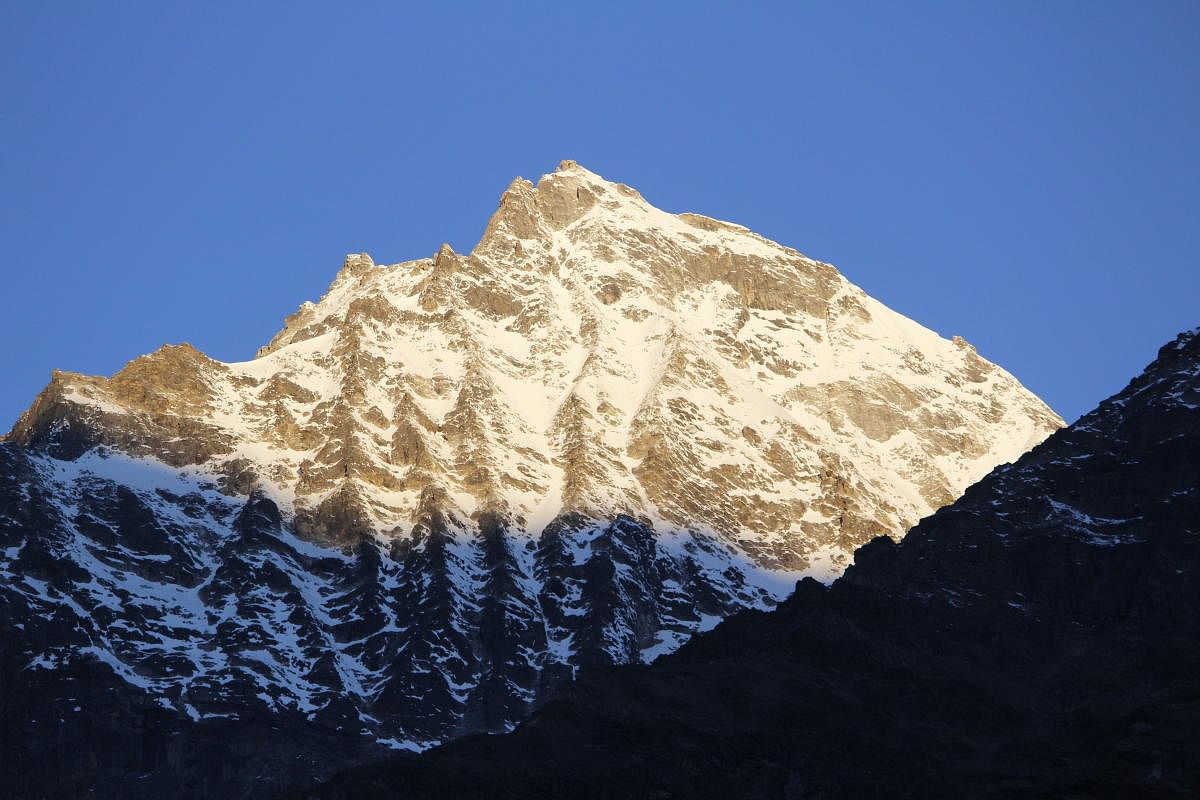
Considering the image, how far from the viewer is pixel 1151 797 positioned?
162 m

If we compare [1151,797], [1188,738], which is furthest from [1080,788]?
[1188,738]

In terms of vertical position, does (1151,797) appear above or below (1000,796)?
below

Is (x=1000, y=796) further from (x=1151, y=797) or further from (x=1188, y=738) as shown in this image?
(x=1151, y=797)

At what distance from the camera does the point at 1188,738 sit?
640 feet

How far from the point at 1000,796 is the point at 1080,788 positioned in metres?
32.5

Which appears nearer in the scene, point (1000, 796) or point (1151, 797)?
point (1151, 797)

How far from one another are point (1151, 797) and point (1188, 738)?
34.0m

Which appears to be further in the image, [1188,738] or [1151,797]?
[1188,738]

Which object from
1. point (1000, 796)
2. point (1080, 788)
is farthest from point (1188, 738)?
point (1080, 788)

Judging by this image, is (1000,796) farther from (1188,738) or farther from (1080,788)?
(1080,788)

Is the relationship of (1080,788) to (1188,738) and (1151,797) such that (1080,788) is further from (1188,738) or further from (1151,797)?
(1188,738)

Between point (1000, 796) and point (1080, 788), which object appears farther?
point (1000, 796)

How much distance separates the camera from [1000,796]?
19975 cm

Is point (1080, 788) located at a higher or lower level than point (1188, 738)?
lower
